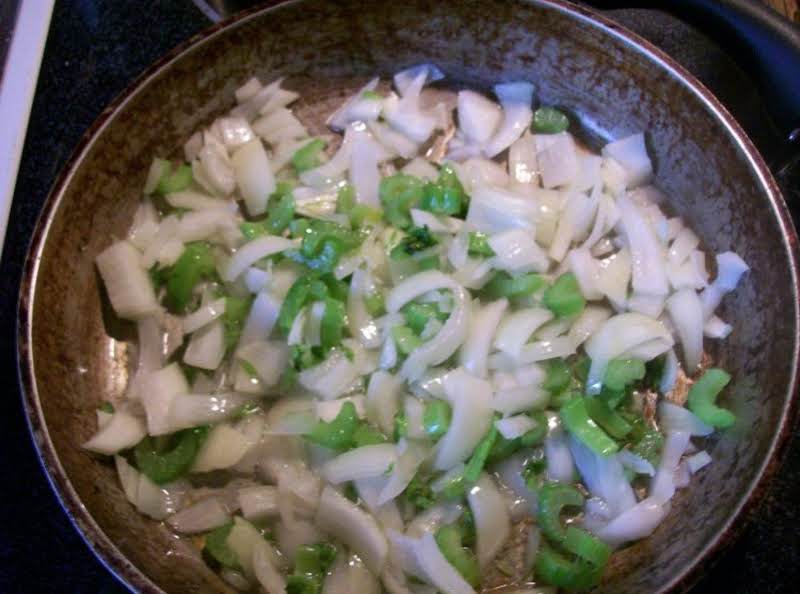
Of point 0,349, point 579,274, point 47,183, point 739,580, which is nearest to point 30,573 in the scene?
point 0,349

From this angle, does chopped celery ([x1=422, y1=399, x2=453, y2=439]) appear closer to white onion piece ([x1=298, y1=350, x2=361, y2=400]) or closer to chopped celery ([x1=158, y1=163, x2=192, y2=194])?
white onion piece ([x1=298, y1=350, x2=361, y2=400])

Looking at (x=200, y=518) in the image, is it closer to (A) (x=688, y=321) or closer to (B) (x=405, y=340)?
(B) (x=405, y=340)

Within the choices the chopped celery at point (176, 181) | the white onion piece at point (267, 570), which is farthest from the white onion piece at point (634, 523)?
the chopped celery at point (176, 181)

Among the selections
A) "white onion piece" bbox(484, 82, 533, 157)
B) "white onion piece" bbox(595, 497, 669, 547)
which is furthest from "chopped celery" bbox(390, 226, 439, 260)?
"white onion piece" bbox(595, 497, 669, 547)

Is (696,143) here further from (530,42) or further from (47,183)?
(47,183)

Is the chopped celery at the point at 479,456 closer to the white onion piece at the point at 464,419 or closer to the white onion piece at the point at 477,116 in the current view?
the white onion piece at the point at 464,419

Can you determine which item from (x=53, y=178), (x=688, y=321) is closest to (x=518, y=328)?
(x=688, y=321)
